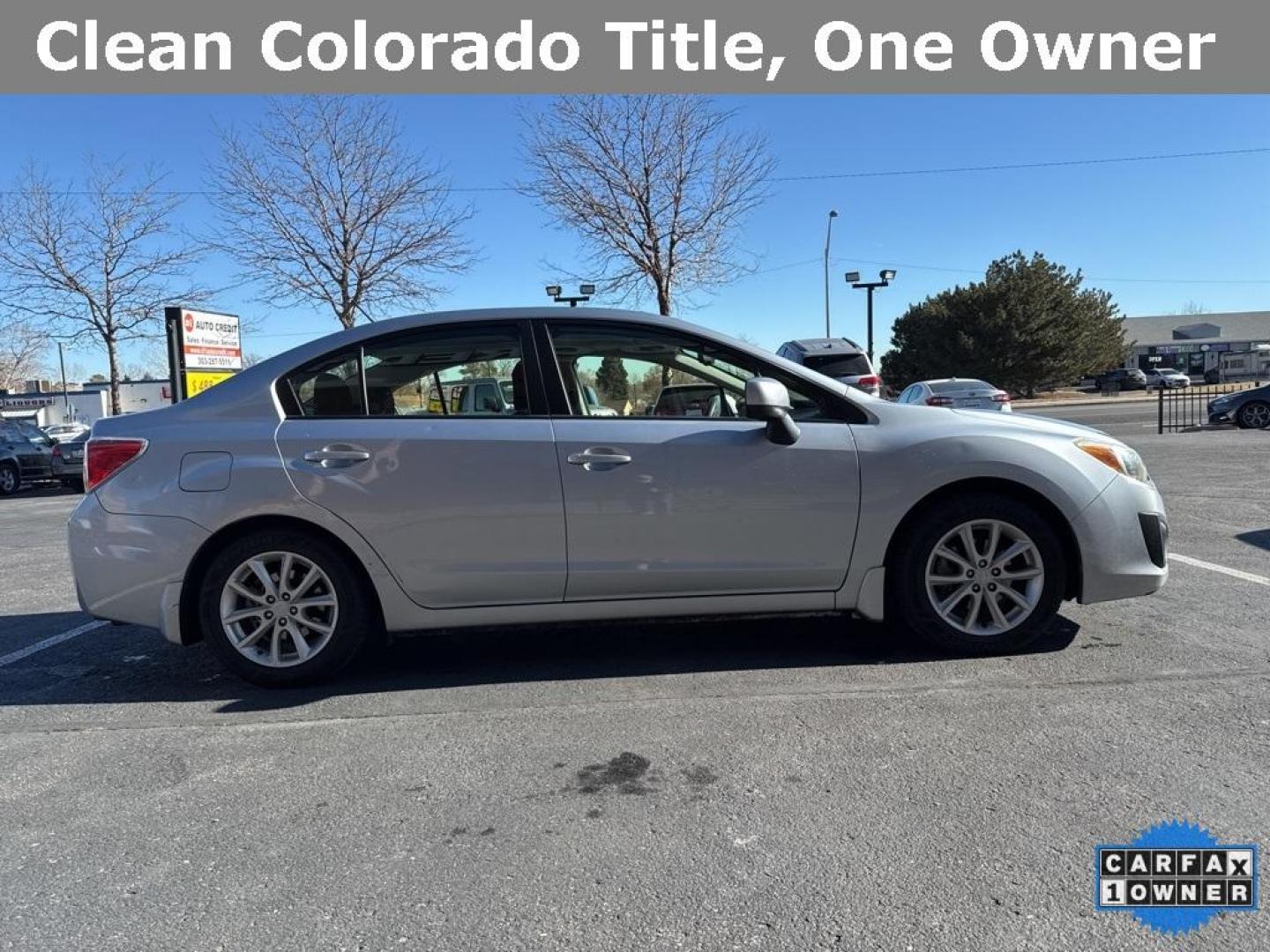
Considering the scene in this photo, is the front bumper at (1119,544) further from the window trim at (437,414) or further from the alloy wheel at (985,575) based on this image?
the window trim at (437,414)

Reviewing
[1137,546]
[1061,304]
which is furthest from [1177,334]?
[1137,546]

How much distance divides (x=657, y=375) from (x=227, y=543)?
2.16 metres

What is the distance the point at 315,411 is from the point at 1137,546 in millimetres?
3955

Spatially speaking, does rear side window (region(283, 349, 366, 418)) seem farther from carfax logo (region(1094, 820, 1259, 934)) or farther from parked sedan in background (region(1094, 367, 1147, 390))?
parked sedan in background (region(1094, 367, 1147, 390))

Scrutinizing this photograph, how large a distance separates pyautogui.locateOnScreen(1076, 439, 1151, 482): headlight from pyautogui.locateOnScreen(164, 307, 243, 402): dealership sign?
15870 millimetres

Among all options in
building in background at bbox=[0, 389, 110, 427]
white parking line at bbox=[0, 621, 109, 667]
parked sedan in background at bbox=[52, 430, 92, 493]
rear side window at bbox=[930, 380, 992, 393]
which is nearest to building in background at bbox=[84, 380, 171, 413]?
building in background at bbox=[0, 389, 110, 427]

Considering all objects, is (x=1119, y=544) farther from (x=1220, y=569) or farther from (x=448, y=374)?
(x=448, y=374)

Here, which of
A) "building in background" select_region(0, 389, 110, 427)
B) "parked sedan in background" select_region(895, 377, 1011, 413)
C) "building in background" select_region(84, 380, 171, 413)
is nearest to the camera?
"parked sedan in background" select_region(895, 377, 1011, 413)

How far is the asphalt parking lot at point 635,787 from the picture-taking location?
2.23m

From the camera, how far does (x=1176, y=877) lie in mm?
2350

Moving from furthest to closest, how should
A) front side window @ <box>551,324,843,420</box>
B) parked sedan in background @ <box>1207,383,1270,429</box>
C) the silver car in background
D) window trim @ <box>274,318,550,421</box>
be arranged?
parked sedan in background @ <box>1207,383,1270,429</box>
front side window @ <box>551,324,843,420</box>
window trim @ <box>274,318,550,421</box>
the silver car in background

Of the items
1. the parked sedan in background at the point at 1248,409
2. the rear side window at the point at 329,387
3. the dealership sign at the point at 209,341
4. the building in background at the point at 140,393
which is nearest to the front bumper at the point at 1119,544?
the rear side window at the point at 329,387

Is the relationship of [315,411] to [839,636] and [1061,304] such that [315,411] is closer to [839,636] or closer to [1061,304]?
[839,636]

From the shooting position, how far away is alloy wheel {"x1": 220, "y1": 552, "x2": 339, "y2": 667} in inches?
151
